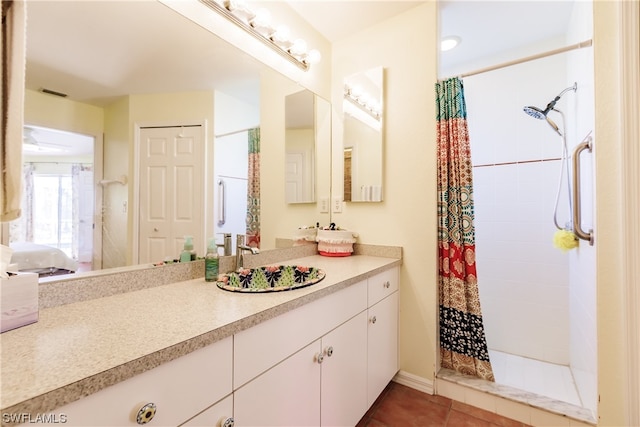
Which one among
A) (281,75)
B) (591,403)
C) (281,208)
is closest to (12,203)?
(281,208)

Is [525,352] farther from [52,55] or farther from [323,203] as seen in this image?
[52,55]

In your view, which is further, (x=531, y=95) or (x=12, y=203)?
(x=531, y=95)

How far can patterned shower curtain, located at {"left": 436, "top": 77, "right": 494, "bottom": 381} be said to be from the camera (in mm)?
1746

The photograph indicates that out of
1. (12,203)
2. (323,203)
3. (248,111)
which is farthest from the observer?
(323,203)

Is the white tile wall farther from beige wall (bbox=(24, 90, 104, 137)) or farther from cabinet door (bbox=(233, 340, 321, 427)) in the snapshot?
beige wall (bbox=(24, 90, 104, 137))

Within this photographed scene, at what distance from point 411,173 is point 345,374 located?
1.27m

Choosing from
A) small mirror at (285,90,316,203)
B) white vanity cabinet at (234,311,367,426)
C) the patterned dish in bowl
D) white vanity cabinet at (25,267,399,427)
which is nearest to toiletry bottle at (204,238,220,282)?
the patterned dish in bowl

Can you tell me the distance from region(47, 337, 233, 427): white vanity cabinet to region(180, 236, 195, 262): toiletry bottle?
1.99 feet

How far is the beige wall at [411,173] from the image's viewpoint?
5.98ft

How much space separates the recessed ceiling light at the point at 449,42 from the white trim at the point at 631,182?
3.78ft

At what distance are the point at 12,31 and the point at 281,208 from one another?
1376mm

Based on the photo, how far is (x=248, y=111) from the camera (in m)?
1.58

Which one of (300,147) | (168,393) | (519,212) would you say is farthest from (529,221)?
(168,393)

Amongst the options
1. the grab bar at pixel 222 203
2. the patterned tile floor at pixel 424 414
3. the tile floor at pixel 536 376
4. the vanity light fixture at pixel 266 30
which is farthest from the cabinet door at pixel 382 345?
the vanity light fixture at pixel 266 30
